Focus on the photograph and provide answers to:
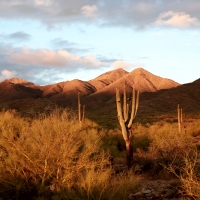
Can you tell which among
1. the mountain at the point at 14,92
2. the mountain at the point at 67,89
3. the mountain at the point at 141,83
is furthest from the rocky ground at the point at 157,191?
the mountain at the point at 67,89

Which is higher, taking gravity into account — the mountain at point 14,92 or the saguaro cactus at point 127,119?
the mountain at point 14,92

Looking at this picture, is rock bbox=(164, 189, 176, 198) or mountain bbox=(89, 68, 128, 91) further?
mountain bbox=(89, 68, 128, 91)

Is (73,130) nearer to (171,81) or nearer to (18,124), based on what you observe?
(18,124)

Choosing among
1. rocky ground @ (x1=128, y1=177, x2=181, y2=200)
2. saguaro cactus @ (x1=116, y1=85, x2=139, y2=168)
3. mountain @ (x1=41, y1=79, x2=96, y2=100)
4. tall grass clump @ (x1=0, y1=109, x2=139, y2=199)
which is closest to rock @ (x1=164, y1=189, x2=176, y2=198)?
rocky ground @ (x1=128, y1=177, x2=181, y2=200)

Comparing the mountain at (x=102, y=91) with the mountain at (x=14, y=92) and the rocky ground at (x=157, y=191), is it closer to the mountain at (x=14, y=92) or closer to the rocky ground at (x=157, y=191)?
the mountain at (x=14, y=92)

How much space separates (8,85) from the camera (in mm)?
120125

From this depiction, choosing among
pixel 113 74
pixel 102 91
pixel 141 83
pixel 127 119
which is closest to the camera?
pixel 127 119

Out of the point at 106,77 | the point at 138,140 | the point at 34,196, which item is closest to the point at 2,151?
the point at 34,196

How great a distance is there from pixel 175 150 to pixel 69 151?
4796 mm

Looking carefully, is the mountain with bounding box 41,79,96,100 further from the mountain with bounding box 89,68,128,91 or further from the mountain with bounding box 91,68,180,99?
the mountain with bounding box 91,68,180,99

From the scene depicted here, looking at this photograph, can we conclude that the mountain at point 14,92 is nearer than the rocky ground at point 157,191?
No

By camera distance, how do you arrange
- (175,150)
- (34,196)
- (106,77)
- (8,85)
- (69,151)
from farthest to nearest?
(106,77) → (8,85) → (175,150) → (69,151) → (34,196)

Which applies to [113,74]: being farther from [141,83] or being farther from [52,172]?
[52,172]

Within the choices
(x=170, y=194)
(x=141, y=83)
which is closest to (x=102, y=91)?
(x=141, y=83)
